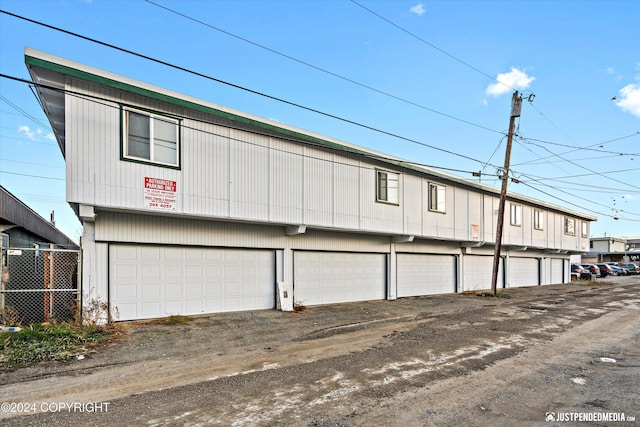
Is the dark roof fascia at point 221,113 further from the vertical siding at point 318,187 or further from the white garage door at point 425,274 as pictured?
the white garage door at point 425,274

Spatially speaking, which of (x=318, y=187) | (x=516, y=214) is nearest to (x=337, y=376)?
(x=318, y=187)

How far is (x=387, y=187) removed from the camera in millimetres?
15984

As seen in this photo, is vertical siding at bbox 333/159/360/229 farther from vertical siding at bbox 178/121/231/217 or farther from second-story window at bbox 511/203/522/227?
second-story window at bbox 511/203/522/227

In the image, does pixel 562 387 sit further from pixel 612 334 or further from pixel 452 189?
pixel 452 189

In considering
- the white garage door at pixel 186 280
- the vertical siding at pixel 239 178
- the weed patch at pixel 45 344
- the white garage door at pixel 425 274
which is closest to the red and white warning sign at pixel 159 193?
the vertical siding at pixel 239 178

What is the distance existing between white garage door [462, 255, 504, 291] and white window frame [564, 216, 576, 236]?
12.1 meters

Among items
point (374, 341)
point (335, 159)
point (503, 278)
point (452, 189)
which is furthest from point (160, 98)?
point (503, 278)

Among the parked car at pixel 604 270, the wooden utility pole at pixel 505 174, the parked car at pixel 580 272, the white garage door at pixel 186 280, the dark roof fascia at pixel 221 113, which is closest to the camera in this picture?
the dark roof fascia at pixel 221 113

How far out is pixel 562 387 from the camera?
18.5 feet

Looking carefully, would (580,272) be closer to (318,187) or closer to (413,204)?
(413,204)

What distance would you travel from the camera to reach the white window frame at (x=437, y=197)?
18125mm

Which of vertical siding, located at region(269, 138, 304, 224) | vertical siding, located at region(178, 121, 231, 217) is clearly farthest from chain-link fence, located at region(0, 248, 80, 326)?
vertical siding, located at region(269, 138, 304, 224)

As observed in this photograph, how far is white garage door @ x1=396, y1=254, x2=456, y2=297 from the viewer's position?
17781 mm

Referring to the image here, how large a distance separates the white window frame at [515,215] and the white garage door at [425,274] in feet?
21.7
